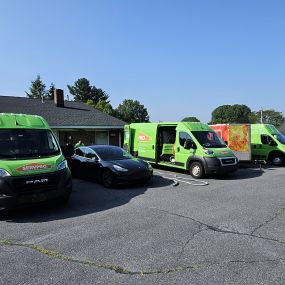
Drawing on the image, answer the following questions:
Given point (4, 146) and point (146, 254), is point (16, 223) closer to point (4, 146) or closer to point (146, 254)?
point (4, 146)

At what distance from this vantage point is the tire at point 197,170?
507 inches

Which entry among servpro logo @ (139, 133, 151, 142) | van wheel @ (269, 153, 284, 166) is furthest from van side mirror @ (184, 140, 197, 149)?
van wheel @ (269, 153, 284, 166)

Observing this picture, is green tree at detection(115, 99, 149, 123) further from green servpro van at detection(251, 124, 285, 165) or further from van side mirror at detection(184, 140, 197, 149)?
van side mirror at detection(184, 140, 197, 149)

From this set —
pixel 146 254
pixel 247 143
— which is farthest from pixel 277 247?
pixel 247 143

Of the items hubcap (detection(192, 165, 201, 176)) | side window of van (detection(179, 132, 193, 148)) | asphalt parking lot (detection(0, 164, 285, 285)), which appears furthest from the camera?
side window of van (detection(179, 132, 193, 148))

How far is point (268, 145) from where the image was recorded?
18.3 meters

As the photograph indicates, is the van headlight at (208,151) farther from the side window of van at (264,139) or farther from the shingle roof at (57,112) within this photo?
the shingle roof at (57,112)

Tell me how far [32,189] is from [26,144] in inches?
56.1

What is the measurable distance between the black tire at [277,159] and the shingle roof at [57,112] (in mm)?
13037

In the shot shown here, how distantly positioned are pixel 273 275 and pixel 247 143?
13259mm

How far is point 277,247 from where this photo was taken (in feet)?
17.0

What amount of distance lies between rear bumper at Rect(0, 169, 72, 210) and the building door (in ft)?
60.7

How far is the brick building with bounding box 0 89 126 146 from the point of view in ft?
79.1

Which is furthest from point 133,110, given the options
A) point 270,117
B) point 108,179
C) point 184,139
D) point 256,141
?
point 108,179
